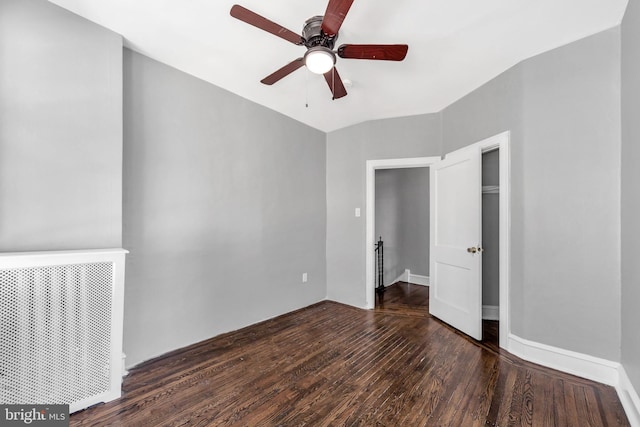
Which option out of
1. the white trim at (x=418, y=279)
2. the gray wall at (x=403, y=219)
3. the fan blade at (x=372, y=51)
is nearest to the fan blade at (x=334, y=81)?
the fan blade at (x=372, y=51)

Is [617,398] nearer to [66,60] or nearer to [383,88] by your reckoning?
[383,88]

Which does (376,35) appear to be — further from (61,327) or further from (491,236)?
(61,327)

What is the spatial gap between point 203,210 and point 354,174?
2.06 m

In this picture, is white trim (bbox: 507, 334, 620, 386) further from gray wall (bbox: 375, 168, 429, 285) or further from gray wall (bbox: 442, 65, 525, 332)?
gray wall (bbox: 375, 168, 429, 285)

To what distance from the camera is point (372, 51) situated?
6.15 feet

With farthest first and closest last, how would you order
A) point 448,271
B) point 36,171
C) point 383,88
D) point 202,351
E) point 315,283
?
point 315,283
point 448,271
point 383,88
point 202,351
point 36,171

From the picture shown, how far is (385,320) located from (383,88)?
258 centimetres

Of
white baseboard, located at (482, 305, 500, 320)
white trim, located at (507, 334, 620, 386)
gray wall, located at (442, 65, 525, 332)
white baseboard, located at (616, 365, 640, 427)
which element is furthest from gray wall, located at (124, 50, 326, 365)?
white baseboard, located at (616, 365, 640, 427)

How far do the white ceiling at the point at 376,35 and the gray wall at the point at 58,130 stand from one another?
0.77 ft

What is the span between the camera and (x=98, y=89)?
2.01m

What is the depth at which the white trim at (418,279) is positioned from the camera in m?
5.06

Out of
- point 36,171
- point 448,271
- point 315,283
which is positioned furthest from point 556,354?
point 36,171

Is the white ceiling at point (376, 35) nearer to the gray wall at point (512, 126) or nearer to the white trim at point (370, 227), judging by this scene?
the gray wall at point (512, 126)

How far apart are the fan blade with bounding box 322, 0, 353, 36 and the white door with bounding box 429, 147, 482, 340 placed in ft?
6.36
